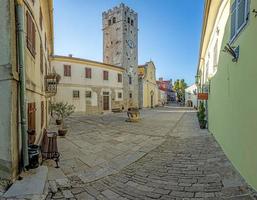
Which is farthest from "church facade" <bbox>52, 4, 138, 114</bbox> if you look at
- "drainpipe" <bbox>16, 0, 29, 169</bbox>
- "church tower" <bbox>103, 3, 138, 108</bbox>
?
"drainpipe" <bbox>16, 0, 29, 169</bbox>

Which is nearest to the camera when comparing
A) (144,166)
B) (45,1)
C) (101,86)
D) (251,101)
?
(251,101)

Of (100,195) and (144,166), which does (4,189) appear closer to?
(100,195)

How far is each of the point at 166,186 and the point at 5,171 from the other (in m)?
3.19

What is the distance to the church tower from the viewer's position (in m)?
30.5

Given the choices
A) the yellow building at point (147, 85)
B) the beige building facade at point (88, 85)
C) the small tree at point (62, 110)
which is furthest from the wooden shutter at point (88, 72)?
the yellow building at point (147, 85)

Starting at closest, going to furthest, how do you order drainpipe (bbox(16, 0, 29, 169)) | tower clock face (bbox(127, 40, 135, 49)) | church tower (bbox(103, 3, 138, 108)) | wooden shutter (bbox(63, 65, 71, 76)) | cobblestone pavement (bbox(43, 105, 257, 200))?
cobblestone pavement (bbox(43, 105, 257, 200)), drainpipe (bbox(16, 0, 29, 169)), wooden shutter (bbox(63, 65, 71, 76)), church tower (bbox(103, 3, 138, 108)), tower clock face (bbox(127, 40, 135, 49))

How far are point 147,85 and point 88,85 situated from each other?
16.4 metres

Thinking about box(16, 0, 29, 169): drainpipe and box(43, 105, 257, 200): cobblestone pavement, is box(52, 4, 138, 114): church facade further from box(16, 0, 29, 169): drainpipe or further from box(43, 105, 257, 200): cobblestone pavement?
box(43, 105, 257, 200): cobblestone pavement

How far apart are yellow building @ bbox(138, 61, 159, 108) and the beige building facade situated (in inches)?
314

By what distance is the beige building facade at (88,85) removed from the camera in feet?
71.5

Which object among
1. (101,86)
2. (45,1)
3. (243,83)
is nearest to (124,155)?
(243,83)

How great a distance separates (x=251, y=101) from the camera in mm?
3936

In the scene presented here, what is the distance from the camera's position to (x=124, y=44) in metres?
30.7

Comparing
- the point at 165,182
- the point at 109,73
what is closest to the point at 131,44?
the point at 109,73
